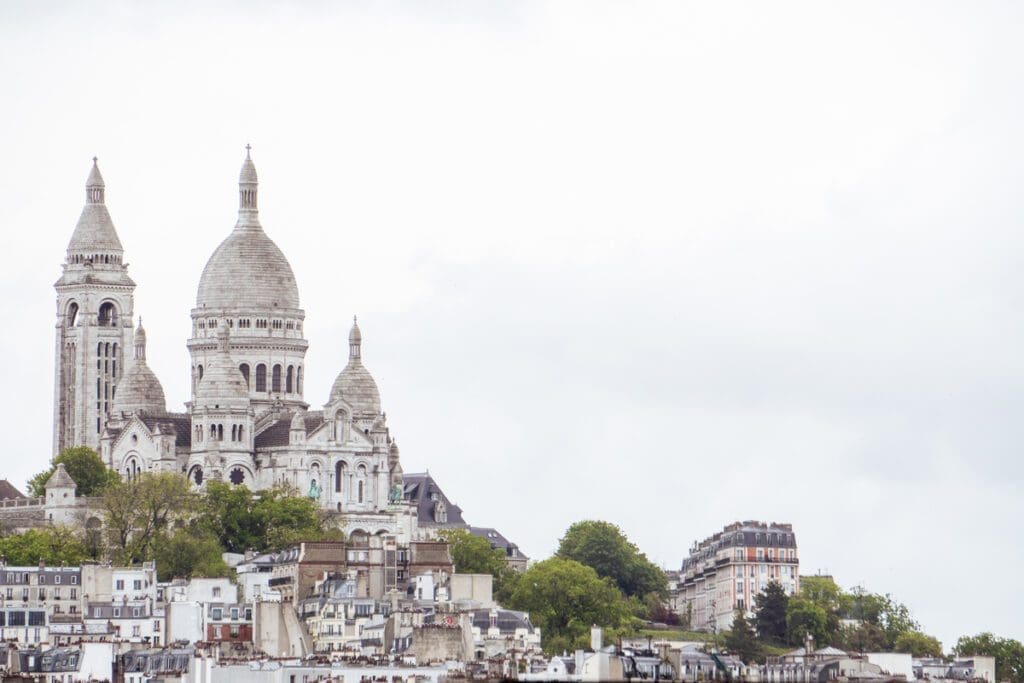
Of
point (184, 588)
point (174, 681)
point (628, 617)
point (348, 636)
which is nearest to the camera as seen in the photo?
point (174, 681)

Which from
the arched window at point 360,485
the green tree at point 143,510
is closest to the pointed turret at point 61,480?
the green tree at point 143,510

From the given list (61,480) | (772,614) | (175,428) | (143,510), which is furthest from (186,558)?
(772,614)

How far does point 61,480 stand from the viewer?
193 meters

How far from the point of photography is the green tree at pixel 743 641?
167 meters

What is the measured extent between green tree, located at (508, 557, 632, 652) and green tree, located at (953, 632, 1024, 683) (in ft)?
52.1

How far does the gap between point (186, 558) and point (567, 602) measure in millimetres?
18505

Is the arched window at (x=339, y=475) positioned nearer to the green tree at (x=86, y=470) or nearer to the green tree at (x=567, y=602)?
the green tree at (x=86, y=470)

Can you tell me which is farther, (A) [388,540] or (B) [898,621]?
(B) [898,621]

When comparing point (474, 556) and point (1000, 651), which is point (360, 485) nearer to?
point (474, 556)

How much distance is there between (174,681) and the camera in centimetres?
12350

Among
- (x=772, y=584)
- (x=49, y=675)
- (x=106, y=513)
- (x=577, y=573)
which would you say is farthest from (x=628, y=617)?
(x=49, y=675)

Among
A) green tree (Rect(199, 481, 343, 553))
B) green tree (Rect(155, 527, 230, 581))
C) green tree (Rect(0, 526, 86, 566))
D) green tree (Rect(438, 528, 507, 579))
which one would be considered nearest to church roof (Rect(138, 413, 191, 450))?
green tree (Rect(199, 481, 343, 553))

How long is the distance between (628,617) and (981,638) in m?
17.1

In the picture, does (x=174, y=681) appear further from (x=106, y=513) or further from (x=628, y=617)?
(x=106, y=513)
